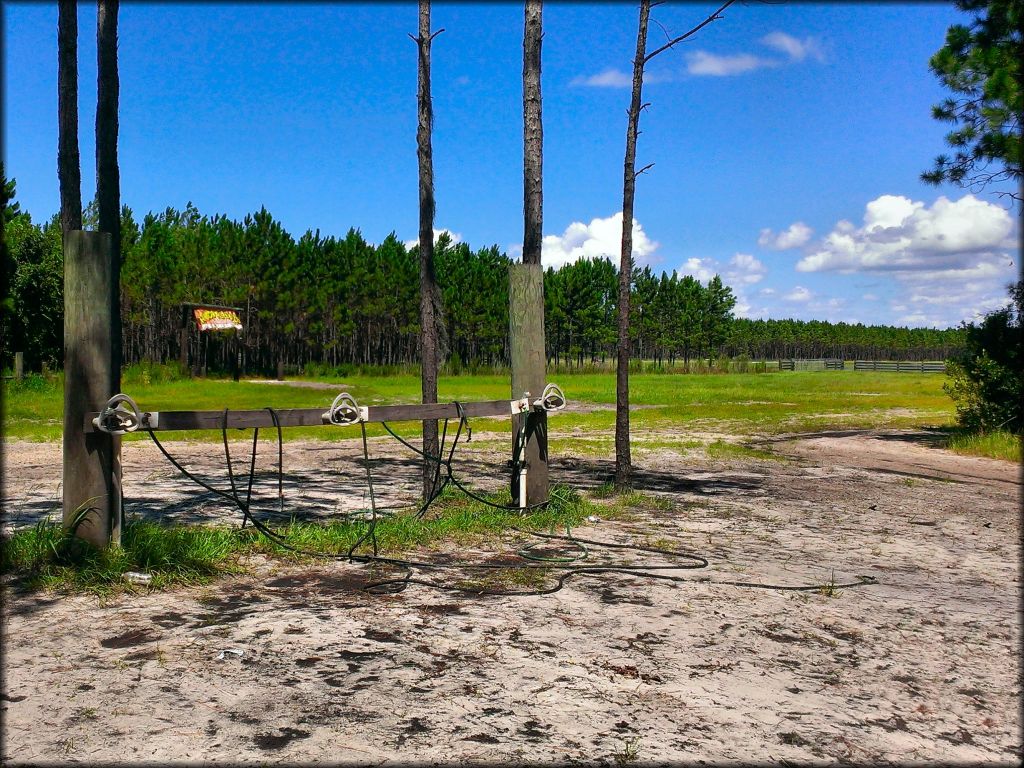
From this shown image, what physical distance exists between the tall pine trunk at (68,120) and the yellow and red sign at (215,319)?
36234mm

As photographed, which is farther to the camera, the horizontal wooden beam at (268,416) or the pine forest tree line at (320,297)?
the pine forest tree line at (320,297)

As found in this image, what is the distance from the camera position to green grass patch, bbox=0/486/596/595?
204 inches

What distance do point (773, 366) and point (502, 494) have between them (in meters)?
89.5

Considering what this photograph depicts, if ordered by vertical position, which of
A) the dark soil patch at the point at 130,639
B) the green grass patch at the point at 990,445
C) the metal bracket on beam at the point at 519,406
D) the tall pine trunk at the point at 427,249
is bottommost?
the green grass patch at the point at 990,445

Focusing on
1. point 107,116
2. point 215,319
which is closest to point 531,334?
point 107,116

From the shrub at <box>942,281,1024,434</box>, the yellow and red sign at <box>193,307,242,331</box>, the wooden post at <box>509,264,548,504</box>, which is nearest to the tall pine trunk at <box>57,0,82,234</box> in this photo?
the wooden post at <box>509,264,548,504</box>

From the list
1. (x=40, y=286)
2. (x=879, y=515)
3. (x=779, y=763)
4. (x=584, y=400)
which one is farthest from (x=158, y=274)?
(x=779, y=763)

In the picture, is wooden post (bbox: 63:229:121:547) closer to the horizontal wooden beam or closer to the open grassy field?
the horizontal wooden beam

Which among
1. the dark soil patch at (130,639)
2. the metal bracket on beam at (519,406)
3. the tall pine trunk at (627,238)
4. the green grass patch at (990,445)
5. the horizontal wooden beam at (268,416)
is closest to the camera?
the dark soil patch at (130,639)

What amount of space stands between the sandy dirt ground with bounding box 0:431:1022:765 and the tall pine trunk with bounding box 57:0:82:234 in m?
5.14

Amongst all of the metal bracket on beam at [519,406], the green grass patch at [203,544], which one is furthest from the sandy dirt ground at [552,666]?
the metal bracket on beam at [519,406]

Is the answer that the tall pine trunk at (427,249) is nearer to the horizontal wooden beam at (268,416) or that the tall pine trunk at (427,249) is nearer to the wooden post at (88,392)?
the horizontal wooden beam at (268,416)

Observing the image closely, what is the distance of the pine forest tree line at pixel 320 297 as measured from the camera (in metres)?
33.6

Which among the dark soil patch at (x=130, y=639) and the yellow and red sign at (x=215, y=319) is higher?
the yellow and red sign at (x=215, y=319)
